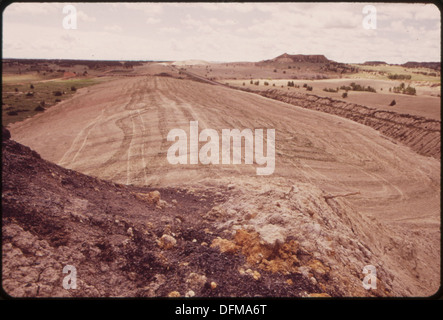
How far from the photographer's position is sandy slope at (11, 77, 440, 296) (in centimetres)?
506

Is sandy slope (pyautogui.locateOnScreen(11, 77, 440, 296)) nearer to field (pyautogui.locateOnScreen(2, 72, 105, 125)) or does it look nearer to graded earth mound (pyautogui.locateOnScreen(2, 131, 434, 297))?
graded earth mound (pyautogui.locateOnScreen(2, 131, 434, 297))

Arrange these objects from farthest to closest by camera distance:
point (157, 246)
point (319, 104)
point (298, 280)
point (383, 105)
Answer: point (319, 104), point (383, 105), point (157, 246), point (298, 280)

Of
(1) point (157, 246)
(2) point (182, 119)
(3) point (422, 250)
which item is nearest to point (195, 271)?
(1) point (157, 246)

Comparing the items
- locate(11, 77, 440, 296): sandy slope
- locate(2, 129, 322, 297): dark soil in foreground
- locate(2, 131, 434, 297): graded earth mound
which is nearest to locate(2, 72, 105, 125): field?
locate(11, 77, 440, 296): sandy slope

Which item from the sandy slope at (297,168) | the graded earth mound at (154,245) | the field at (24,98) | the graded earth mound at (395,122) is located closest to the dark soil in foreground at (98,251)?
the graded earth mound at (154,245)

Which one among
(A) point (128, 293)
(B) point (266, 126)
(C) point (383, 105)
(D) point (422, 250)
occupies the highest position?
(C) point (383, 105)

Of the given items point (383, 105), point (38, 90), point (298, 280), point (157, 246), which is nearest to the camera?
point (298, 280)

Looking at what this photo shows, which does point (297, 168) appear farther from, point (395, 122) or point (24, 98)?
point (24, 98)

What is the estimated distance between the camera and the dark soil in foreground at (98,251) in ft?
9.48

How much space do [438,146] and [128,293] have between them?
581 inches

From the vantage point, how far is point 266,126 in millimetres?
14797

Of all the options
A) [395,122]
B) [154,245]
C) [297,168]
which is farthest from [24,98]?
[395,122]
